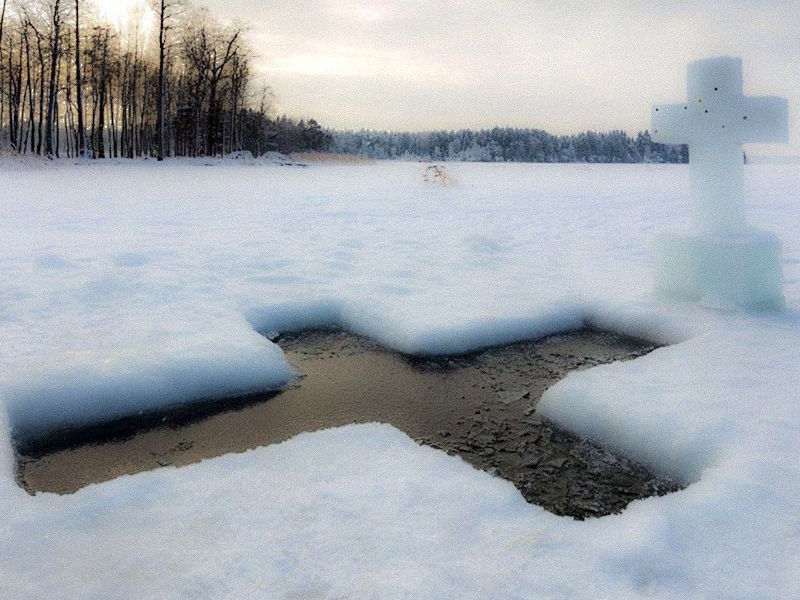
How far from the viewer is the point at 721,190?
4.02 m

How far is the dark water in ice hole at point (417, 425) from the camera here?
2.21 metres

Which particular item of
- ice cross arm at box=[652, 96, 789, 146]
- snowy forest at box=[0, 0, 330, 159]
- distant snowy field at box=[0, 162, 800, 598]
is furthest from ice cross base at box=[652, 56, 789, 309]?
A: snowy forest at box=[0, 0, 330, 159]

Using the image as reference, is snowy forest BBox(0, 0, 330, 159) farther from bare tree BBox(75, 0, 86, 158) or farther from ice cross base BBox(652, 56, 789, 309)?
ice cross base BBox(652, 56, 789, 309)

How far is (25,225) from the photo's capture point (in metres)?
6.88

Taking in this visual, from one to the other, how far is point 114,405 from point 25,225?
17.2ft

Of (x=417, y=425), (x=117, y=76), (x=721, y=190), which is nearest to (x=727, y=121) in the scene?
(x=721, y=190)

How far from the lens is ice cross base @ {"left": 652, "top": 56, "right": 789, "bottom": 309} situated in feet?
12.5

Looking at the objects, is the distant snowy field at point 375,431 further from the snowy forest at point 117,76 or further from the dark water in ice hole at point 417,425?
the snowy forest at point 117,76

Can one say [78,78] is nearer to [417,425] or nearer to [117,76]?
[117,76]

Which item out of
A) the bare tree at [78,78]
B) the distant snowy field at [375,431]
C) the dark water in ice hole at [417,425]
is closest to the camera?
the distant snowy field at [375,431]

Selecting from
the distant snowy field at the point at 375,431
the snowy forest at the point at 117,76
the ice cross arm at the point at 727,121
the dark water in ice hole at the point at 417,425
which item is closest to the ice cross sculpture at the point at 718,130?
the ice cross arm at the point at 727,121

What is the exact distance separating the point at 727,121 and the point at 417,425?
2.94 meters

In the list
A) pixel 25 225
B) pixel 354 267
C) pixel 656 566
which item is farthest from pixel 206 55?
pixel 656 566

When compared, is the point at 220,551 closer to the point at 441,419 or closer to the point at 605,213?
the point at 441,419
